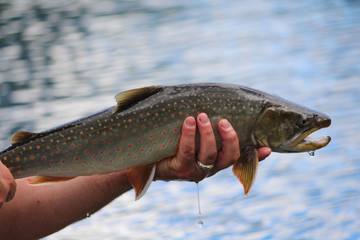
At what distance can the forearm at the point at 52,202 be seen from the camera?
158cm

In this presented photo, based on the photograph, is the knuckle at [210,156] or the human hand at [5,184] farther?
the knuckle at [210,156]

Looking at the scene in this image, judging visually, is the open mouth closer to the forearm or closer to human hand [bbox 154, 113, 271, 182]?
human hand [bbox 154, 113, 271, 182]

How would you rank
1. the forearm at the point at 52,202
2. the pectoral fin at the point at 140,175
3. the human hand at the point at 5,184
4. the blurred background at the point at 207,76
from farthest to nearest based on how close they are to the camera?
the blurred background at the point at 207,76 < the forearm at the point at 52,202 < the pectoral fin at the point at 140,175 < the human hand at the point at 5,184

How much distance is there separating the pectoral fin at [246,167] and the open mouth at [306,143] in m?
0.09

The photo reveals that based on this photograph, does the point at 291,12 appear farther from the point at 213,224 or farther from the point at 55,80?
the point at 213,224

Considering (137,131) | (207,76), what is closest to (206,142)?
(137,131)

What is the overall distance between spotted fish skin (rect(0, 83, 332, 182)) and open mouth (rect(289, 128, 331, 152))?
0.34 ft

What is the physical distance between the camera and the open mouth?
140cm

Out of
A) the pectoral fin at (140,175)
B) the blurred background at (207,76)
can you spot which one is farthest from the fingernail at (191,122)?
the blurred background at (207,76)

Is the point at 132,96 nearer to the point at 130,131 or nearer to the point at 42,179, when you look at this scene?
the point at 130,131

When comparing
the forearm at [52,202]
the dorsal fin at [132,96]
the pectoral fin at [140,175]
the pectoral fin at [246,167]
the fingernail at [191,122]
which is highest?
the dorsal fin at [132,96]

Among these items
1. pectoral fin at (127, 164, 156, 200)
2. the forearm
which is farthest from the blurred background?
pectoral fin at (127, 164, 156, 200)

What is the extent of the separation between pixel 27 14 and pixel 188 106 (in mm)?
7018

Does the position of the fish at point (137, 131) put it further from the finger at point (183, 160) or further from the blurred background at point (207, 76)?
the blurred background at point (207, 76)
